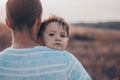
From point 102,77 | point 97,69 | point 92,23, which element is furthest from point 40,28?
point 92,23

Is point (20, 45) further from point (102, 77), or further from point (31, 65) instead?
point (102, 77)

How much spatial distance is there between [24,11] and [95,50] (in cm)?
1826

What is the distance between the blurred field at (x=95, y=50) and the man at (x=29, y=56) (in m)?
11.1

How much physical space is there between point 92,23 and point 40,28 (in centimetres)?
3451

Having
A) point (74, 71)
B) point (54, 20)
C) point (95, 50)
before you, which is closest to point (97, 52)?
point (95, 50)

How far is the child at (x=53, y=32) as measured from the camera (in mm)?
3570

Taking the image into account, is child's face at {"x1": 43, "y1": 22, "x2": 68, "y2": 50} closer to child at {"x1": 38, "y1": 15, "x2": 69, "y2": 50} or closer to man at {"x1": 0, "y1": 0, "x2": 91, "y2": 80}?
child at {"x1": 38, "y1": 15, "x2": 69, "y2": 50}

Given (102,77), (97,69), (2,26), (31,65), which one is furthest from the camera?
(2,26)

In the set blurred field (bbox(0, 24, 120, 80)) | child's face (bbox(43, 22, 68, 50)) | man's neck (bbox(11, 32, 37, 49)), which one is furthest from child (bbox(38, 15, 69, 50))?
blurred field (bbox(0, 24, 120, 80))

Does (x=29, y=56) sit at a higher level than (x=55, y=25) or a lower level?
lower

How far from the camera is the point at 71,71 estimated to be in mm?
3363

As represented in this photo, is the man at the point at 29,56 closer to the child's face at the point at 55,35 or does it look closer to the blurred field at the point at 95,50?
the child's face at the point at 55,35

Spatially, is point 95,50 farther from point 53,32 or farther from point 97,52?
point 53,32

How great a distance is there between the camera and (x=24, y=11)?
131 inches
